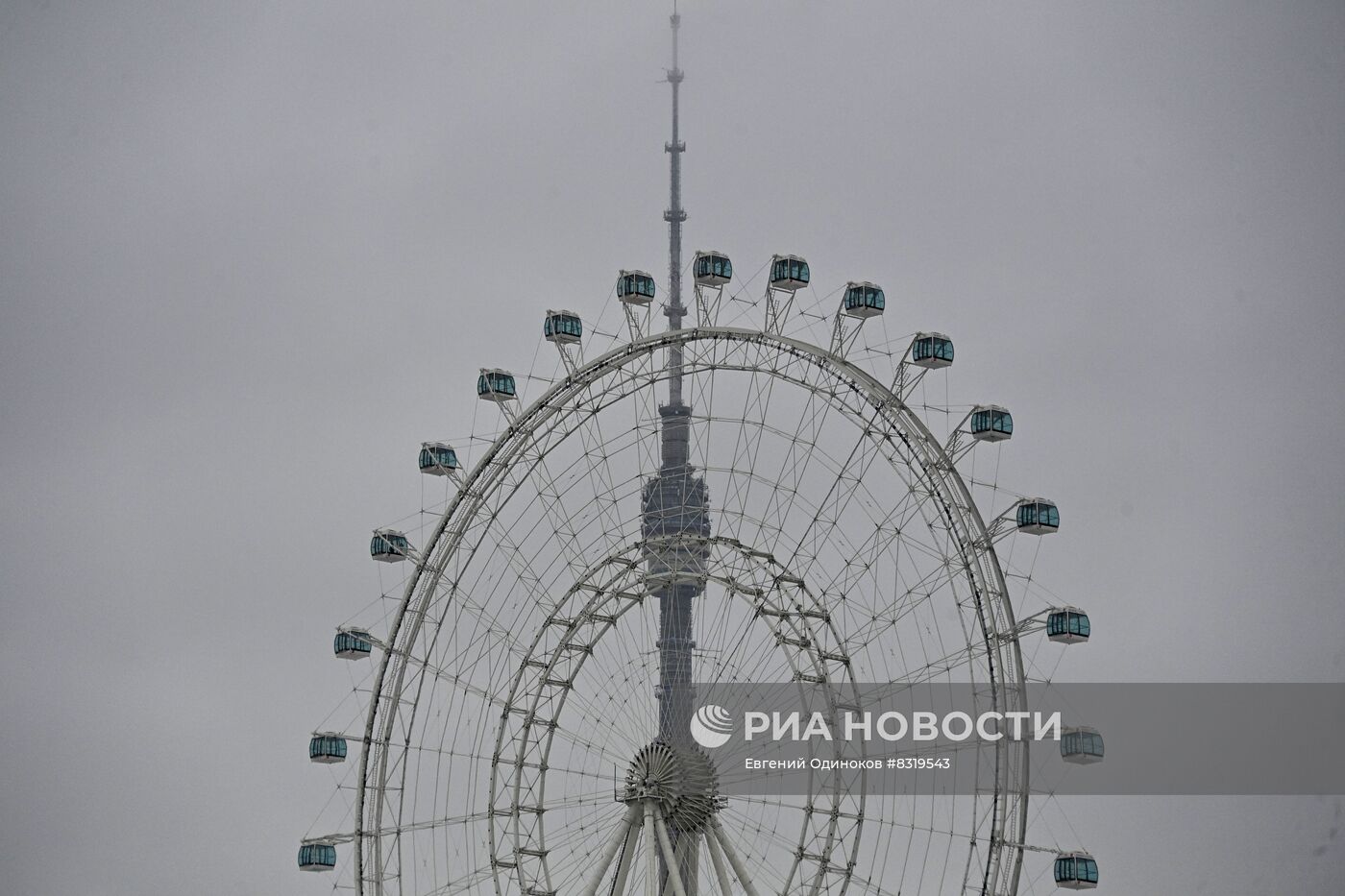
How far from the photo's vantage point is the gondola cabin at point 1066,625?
66938 millimetres

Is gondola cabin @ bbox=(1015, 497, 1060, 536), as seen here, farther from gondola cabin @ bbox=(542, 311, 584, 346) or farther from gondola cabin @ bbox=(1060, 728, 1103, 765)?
gondola cabin @ bbox=(542, 311, 584, 346)

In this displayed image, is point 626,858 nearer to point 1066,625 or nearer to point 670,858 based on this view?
point 670,858

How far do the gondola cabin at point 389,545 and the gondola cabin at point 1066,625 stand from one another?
23.0 meters

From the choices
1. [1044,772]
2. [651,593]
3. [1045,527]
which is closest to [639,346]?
[651,593]

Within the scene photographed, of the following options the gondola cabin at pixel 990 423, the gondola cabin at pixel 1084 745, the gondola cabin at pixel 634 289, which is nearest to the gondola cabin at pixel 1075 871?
the gondola cabin at pixel 1084 745

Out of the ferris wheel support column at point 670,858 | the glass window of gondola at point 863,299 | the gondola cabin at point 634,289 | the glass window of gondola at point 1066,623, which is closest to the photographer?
the glass window of gondola at point 1066,623

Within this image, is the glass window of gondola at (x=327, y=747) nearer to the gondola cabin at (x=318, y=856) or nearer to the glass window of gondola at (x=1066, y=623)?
the gondola cabin at (x=318, y=856)

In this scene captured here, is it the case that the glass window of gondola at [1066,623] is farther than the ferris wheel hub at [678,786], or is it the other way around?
the ferris wheel hub at [678,786]

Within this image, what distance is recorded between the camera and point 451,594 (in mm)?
72062

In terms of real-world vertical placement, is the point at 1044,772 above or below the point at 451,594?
below

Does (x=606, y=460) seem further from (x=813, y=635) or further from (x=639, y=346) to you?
(x=813, y=635)

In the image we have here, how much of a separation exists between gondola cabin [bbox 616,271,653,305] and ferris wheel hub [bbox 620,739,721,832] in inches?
610

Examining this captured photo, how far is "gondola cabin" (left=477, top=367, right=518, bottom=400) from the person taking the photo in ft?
240

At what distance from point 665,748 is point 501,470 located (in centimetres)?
1119
